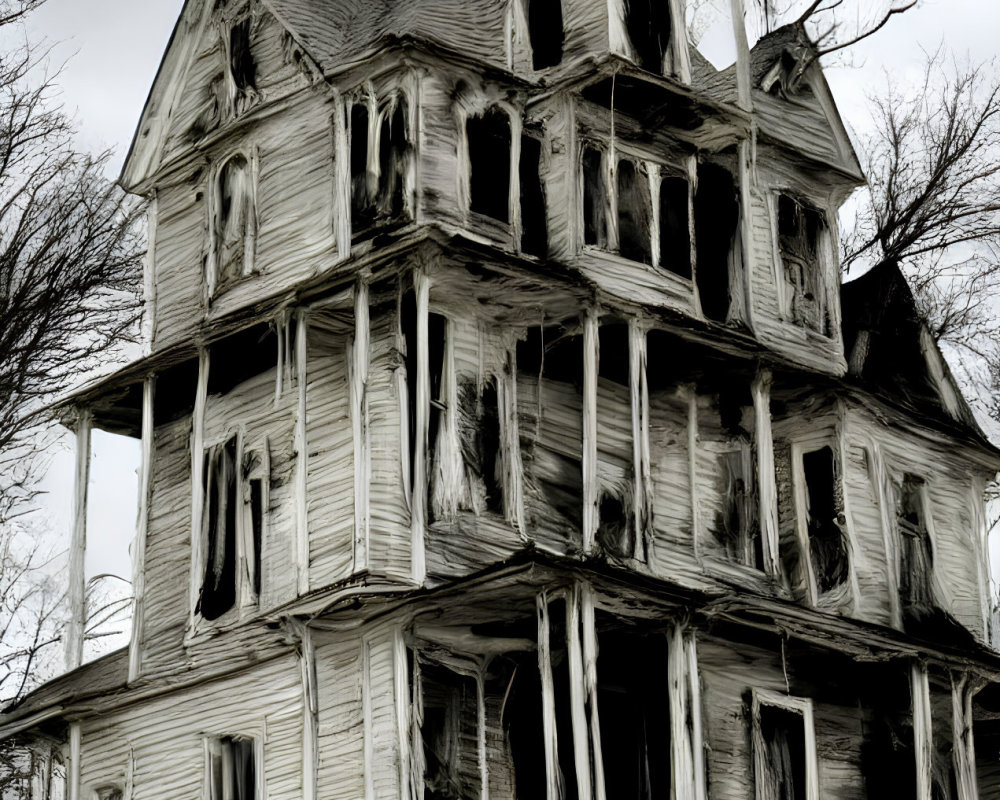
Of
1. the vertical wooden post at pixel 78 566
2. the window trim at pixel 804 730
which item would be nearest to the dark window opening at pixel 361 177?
the vertical wooden post at pixel 78 566

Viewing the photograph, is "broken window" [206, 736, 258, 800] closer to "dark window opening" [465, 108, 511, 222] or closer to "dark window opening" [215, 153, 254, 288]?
"dark window opening" [215, 153, 254, 288]

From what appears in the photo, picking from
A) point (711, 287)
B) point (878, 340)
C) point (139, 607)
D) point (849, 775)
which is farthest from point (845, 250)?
point (139, 607)

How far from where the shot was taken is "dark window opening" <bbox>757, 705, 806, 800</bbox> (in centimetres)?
2988

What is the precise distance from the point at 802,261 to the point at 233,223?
874 cm

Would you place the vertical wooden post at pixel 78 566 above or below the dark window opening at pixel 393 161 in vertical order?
below

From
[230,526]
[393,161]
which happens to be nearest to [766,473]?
[393,161]

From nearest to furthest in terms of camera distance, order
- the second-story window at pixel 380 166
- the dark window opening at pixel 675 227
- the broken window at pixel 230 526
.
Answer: the broken window at pixel 230 526 → the second-story window at pixel 380 166 → the dark window opening at pixel 675 227

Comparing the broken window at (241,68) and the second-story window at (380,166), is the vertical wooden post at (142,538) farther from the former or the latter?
the broken window at (241,68)

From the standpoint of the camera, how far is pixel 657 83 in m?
31.2

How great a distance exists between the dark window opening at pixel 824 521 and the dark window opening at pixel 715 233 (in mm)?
2616

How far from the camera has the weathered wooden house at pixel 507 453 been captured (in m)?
27.6

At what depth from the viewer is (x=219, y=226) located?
3169 centimetres

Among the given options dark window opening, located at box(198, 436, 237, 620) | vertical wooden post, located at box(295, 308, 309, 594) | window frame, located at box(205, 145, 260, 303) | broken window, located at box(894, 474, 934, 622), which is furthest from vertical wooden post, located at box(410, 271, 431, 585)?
broken window, located at box(894, 474, 934, 622)

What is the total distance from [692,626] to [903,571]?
6488mm
